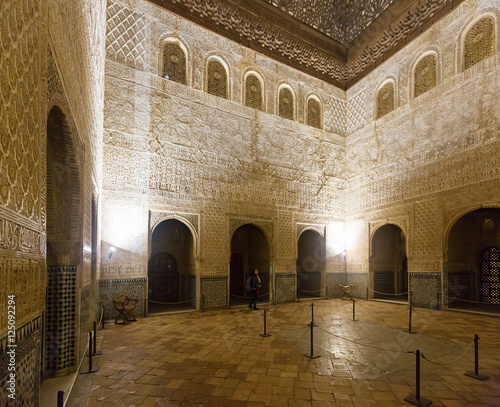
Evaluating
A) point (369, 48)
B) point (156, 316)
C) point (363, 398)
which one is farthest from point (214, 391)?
point (369, 48)

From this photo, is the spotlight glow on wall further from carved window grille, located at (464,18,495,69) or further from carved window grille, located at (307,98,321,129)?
carved window grille, located at (464,18,495,69)

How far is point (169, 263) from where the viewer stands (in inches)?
427

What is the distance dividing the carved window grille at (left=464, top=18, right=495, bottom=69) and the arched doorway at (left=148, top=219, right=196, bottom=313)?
9437 millimetres

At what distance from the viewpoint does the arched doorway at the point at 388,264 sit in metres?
11.1

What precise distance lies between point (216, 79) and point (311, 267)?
24.4 ft

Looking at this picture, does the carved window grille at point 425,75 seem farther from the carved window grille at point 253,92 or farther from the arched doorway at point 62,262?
the arched doorway at point 62,262

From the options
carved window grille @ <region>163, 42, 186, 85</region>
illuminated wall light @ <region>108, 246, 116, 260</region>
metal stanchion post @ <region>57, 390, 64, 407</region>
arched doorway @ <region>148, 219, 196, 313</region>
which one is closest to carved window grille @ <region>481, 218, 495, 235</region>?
arched doorway @ <region>148, 219, 196, 313</region>

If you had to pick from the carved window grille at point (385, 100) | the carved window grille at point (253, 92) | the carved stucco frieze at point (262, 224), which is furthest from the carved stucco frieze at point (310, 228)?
the carved window grille at point (385, 100)

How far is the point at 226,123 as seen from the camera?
32.2 ft

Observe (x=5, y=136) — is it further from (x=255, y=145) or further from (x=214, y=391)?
(x=255, y=145)

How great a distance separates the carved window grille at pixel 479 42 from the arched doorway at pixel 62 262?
386 inches

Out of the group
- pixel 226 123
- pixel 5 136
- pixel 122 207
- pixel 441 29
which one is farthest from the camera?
pixel 226 123

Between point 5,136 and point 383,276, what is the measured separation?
1196cm

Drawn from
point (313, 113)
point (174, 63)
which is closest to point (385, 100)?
point (313, 113)
